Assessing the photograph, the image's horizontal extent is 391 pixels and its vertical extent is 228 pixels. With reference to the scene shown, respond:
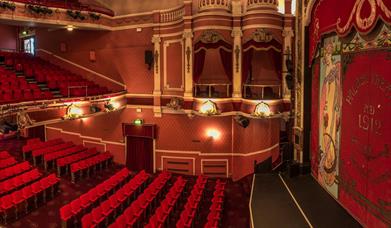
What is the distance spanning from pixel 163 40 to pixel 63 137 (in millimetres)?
6013

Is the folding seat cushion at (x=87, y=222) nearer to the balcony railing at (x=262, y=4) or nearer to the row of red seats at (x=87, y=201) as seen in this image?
the row of red seats at (x=87, y=201)

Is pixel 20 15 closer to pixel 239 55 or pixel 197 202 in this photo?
pixel 239 55

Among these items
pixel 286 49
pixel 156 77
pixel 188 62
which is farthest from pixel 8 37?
pixel 286 49

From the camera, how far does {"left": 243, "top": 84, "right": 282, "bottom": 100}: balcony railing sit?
8.94 metres

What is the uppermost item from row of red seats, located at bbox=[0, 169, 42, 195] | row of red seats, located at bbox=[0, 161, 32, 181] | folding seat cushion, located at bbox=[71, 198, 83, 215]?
row of red seats, located at bbox=[0, 161, 32, 181]

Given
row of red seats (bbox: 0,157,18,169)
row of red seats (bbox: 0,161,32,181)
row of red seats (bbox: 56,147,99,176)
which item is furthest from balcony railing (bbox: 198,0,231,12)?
row of red seats (bbox: 0,157,18,169)

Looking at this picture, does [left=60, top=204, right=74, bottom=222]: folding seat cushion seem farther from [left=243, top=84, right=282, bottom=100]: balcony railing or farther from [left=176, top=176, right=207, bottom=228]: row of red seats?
[left=243, top=84, right=282, bottom=100]: balcony railing

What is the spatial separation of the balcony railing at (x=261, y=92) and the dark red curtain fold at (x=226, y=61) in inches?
23.1

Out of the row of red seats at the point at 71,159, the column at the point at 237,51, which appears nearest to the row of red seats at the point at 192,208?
the column at the point at 237,51

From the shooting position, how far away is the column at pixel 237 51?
359 inches

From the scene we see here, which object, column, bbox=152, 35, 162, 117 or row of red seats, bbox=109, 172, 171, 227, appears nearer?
row of red seats, bbox=109, 172, 171, 227

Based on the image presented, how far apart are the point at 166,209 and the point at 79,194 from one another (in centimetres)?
283

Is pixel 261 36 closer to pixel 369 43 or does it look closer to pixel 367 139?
pixel 369 43

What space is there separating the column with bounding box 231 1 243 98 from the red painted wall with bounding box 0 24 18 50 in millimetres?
10680
